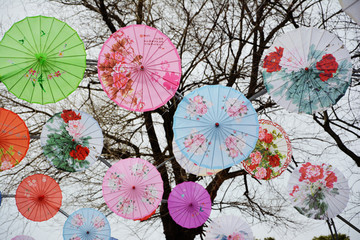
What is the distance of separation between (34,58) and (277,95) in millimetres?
3000

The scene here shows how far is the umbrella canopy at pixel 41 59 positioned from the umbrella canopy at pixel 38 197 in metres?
1.84

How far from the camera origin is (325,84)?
11.6 feet

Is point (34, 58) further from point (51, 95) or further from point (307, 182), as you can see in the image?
point (307, 182)

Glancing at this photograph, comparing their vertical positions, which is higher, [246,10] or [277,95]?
→ [246,10]

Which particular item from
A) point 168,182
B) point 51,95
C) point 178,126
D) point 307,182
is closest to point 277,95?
point 178,126

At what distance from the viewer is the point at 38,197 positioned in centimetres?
486

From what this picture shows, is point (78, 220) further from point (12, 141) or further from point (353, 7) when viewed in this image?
point (353, 7)

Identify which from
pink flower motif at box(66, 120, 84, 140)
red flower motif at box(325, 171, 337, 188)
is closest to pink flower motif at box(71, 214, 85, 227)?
pink flower motif at box(66, 120, 84, 140)

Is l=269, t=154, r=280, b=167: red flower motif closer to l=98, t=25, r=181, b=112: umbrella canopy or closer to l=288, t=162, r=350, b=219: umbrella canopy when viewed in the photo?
l=288, t=162, r=350, b=219: umbrella canopy

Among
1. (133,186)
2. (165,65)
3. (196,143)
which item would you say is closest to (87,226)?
(133,186)

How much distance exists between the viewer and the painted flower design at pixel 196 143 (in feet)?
11.5

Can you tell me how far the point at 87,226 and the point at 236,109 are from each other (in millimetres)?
3238

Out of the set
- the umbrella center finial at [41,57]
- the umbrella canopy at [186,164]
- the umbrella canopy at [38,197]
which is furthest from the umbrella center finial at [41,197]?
the umbrella center finial at [41,57]

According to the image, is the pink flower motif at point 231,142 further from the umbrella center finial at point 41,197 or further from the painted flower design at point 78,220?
the umbrella center finial at point 41,197
